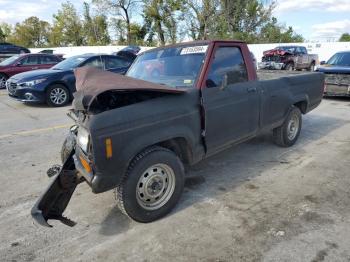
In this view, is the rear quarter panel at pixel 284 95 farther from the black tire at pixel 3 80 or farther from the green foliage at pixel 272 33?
the green foliage at pixel 272 33

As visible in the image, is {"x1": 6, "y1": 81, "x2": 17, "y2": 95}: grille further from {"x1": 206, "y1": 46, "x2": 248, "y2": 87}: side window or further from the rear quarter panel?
the rear quarter panel

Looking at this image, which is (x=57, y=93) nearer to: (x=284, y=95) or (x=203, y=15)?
(x=284, y=95)

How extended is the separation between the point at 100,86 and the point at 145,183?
108cm

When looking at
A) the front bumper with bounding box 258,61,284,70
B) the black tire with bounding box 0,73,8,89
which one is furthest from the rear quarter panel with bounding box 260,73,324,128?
the front bumper with bounding box 258,61,284,70

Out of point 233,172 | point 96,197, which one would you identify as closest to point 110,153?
point 96,197

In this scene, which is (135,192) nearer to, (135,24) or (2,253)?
(2,253)

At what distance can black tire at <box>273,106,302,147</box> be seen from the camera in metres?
5.47

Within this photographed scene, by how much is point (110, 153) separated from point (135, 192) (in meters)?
0.54

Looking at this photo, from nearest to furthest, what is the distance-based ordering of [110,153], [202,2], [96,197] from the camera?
[110,153] < [96,197] < [202,2]

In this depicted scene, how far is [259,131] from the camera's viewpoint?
190 inches

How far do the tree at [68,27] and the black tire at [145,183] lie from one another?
62.7 metres

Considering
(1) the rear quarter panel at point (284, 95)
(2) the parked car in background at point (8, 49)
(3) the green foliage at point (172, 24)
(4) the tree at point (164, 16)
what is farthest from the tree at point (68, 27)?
(1) the rear quarter panel at point (284, 95)

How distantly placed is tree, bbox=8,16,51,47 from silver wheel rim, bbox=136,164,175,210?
78.3m

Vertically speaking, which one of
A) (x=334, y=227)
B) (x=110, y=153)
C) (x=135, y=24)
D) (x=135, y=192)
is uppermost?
(x=135, y=24)
